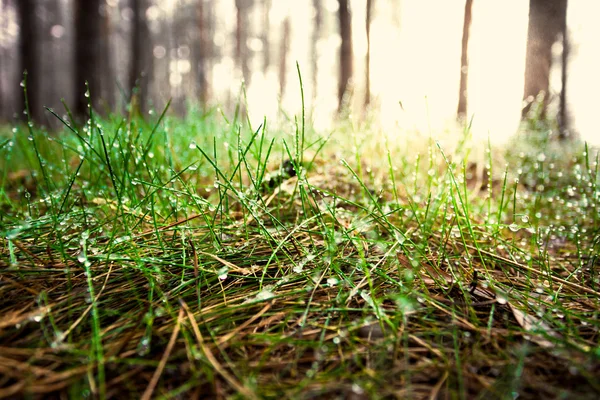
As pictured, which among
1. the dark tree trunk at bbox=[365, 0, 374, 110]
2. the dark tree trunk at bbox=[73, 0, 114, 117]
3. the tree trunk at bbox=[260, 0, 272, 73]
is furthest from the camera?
the tree trunk at bbox=[260, 0, 272, 73]

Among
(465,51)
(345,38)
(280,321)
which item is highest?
(345,38)

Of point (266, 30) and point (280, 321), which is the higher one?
point (266, 30)

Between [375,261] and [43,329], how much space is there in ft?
2.58

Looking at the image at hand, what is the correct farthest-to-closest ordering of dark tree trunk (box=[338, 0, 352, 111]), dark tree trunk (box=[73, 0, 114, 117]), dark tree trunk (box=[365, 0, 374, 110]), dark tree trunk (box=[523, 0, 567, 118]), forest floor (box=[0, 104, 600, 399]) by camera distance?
dark tree trunk (box=[365, 0, 374, 110])
dark tree trunk (box=[338, 0, 352, 111])
dark tree trunk (box=[73, 0, 114, 117])
dark tree trunk (box=[523, 0, 567, 118])
forest floor (box=[0, 104, 600, 399])

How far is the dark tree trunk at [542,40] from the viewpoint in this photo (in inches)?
143

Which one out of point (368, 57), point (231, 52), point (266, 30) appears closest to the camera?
point (368, 57)

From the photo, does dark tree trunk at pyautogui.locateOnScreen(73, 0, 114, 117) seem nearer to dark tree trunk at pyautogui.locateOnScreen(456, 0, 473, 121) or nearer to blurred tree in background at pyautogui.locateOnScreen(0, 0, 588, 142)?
blurred tree in background at pyautogui.locateOnScreen(0, 0, 588, 142)

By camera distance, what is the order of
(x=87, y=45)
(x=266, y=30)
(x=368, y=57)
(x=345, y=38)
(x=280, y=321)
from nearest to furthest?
1. (x=280, y=321)
2. (x=87, y=45)
3. (x=345, y=38)
4. (x=368, y=57)
5. (x=266, y=30)

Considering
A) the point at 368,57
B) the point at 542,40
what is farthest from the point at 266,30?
the point at 542,40

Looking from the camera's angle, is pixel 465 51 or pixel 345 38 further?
pixel 465 51

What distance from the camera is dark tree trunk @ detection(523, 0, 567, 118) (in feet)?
11.9

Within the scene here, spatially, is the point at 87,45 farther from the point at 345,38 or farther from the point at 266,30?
the point at 266,30

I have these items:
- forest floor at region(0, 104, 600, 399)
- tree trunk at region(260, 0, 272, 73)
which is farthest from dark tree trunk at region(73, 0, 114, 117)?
tree trunk at region(260, 0, 272, 73)

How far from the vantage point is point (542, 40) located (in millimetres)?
3723
